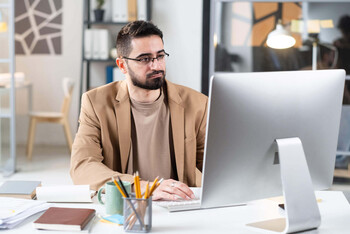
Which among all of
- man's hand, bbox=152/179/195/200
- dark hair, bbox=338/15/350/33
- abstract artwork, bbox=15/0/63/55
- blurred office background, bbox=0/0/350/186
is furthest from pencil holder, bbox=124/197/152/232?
abstract artwork, bbox=15/0/63/55

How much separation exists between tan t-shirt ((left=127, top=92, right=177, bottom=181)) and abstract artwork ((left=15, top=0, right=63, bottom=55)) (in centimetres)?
434

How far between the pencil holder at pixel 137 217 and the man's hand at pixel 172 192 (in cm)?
28

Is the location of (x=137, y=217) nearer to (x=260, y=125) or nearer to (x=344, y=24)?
(x=260, y=125)

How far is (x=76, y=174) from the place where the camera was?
198 centimetres

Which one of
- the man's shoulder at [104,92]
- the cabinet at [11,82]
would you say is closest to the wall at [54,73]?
the cabinet at [11,82]

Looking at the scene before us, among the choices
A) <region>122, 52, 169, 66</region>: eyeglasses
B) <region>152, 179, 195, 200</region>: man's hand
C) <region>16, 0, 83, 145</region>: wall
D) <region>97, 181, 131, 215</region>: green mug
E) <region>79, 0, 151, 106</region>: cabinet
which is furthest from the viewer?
<region>16, 0, 83, 145</region>: wall

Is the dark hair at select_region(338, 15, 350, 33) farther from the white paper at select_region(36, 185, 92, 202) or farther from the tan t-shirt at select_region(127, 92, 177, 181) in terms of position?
the white paper at select_region(36, 185, 92, 202)

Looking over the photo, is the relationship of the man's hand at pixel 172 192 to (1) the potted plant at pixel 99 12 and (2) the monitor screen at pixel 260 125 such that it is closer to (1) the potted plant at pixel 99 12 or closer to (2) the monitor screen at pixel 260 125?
(2) the monitor screen at pixel 260 125

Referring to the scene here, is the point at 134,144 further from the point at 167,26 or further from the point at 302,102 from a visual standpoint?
the point at 167,26

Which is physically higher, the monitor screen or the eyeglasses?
the eyeglasses

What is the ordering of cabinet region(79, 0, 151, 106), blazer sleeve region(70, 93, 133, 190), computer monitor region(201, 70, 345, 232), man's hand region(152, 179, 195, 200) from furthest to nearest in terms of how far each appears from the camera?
cabinet region(79, 0, 151, 106) → blazer sleeve region(70, 93, 133, 190) → man's hand region(152, 179, 195, 200) → computer monitor region(201, 70, 345, 232)

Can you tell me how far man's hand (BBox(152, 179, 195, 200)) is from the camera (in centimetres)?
172

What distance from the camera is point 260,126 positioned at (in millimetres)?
1442

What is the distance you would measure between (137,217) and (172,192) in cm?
30
